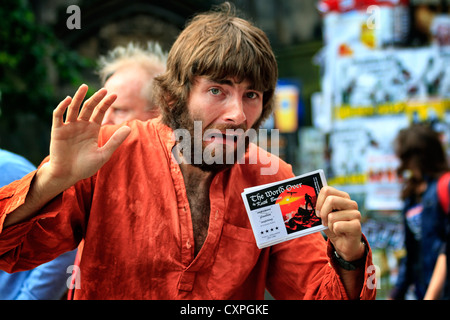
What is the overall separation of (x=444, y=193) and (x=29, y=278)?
2.82 meters

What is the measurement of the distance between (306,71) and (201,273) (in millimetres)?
6795

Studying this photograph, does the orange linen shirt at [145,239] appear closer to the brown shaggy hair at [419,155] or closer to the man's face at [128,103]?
the man's face at [128,103]

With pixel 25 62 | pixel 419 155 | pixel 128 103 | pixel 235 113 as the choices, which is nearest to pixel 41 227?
pixel 235 113

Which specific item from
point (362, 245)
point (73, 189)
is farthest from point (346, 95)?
point (73, 189)

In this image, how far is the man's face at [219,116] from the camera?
1980 mm

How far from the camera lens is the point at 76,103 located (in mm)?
1673

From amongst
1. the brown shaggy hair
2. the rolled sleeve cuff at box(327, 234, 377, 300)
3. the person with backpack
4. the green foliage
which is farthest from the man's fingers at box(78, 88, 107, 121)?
the green foliage

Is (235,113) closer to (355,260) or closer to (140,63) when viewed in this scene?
(355,260)

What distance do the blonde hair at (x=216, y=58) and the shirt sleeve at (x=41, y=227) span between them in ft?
1.79

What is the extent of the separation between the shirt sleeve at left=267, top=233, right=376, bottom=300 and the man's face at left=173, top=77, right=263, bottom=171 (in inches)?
18.3

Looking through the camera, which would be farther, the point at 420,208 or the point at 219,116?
the point at 420,208

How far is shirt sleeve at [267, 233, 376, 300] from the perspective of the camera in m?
2.01

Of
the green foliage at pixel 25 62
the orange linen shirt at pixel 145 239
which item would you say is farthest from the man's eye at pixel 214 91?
the green foliage at pixel 25 62
